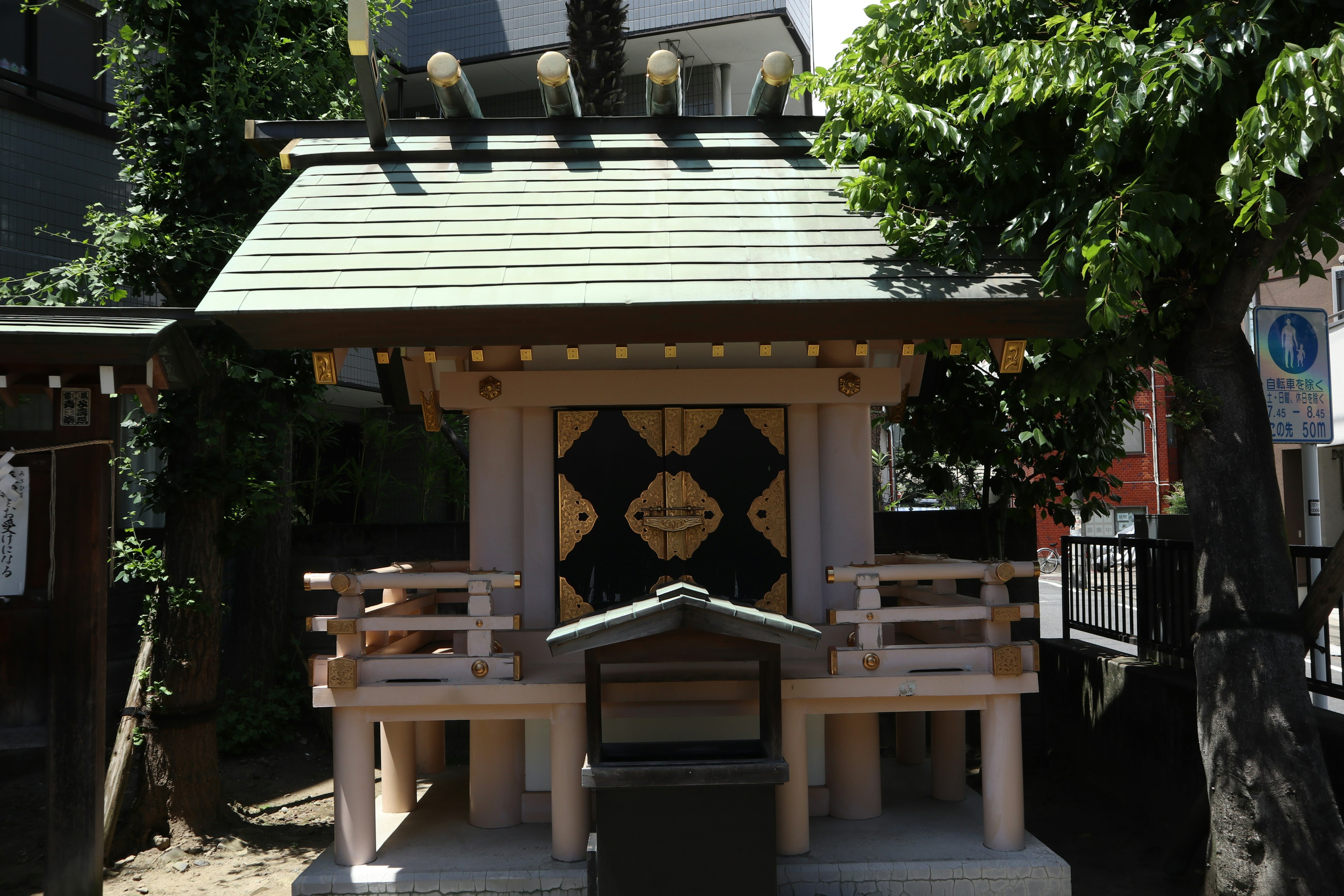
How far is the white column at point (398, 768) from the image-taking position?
703cm

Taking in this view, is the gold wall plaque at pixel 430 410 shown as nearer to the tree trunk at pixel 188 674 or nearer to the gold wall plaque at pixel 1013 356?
the tree trunk at pixel 188 674

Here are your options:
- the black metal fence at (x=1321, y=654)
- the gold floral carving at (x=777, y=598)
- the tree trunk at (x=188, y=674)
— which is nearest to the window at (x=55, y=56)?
the tree trunk at (x=188, y=674)

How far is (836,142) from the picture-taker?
257 inches

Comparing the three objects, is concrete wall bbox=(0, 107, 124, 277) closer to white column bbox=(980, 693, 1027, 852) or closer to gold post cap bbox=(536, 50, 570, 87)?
gold post cap bbox=(536, 50, 570, 87)

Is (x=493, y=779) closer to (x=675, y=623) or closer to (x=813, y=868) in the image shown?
(x=813, y=868)

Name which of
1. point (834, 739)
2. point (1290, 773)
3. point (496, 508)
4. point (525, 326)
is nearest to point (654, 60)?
point (525, 326)

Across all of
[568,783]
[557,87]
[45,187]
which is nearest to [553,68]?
[557,87]

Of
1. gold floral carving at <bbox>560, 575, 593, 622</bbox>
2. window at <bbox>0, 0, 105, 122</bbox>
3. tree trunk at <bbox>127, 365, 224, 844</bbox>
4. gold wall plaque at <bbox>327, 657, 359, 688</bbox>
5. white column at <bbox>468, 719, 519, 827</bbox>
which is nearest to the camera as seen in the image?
gold wall plaque at <bbox>327, 657, 359, 688</bbox>

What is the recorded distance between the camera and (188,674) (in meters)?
7.70

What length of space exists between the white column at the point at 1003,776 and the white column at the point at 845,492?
54.0 inches

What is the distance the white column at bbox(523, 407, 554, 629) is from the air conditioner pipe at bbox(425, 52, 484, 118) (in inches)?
101

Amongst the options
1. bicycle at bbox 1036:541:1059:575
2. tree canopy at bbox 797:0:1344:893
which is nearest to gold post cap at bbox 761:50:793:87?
tree canopy at bbox 797:0:1344:893

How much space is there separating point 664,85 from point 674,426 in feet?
8.84

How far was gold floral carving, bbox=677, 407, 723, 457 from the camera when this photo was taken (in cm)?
714
